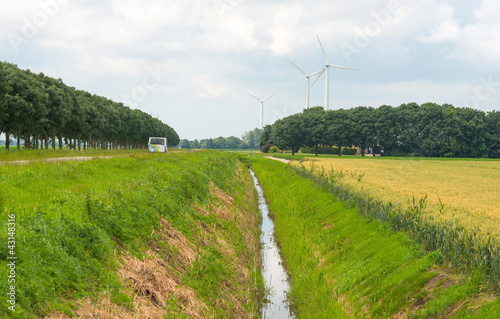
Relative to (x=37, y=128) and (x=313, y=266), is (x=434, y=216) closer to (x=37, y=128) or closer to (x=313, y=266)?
(x=313, y=266)

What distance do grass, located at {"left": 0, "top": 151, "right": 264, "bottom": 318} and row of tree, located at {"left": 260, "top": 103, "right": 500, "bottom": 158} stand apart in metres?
114

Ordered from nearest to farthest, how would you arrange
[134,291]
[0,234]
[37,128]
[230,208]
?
[0,234] < [134,291] < [230,208] < [37,128]

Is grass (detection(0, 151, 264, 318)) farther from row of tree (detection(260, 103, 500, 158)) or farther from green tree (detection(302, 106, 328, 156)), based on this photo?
row of tree (detection(260, 103, 500, 158))

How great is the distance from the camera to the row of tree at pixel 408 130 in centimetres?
11671

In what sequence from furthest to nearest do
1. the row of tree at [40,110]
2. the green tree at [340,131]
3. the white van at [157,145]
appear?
the green tree at [340,131] → the white van at [157,145] → the row of tree at [40,110]

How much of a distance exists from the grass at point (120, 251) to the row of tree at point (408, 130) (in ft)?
375

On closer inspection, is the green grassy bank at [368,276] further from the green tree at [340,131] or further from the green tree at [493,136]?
the green tree at [493,136]

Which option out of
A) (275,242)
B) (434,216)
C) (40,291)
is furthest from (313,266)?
(40,291)

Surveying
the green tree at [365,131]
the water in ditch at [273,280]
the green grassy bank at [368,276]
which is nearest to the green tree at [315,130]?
the green tree at [365,131]

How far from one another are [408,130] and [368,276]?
12350 centimetres

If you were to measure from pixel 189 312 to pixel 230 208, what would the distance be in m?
14.0

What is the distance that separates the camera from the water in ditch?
13.2 m

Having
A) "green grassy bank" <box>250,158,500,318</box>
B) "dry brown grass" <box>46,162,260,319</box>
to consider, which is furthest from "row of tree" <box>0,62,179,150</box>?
"green grassy bank" <box>250,158,500,318</box>

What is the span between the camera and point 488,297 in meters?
7.73
